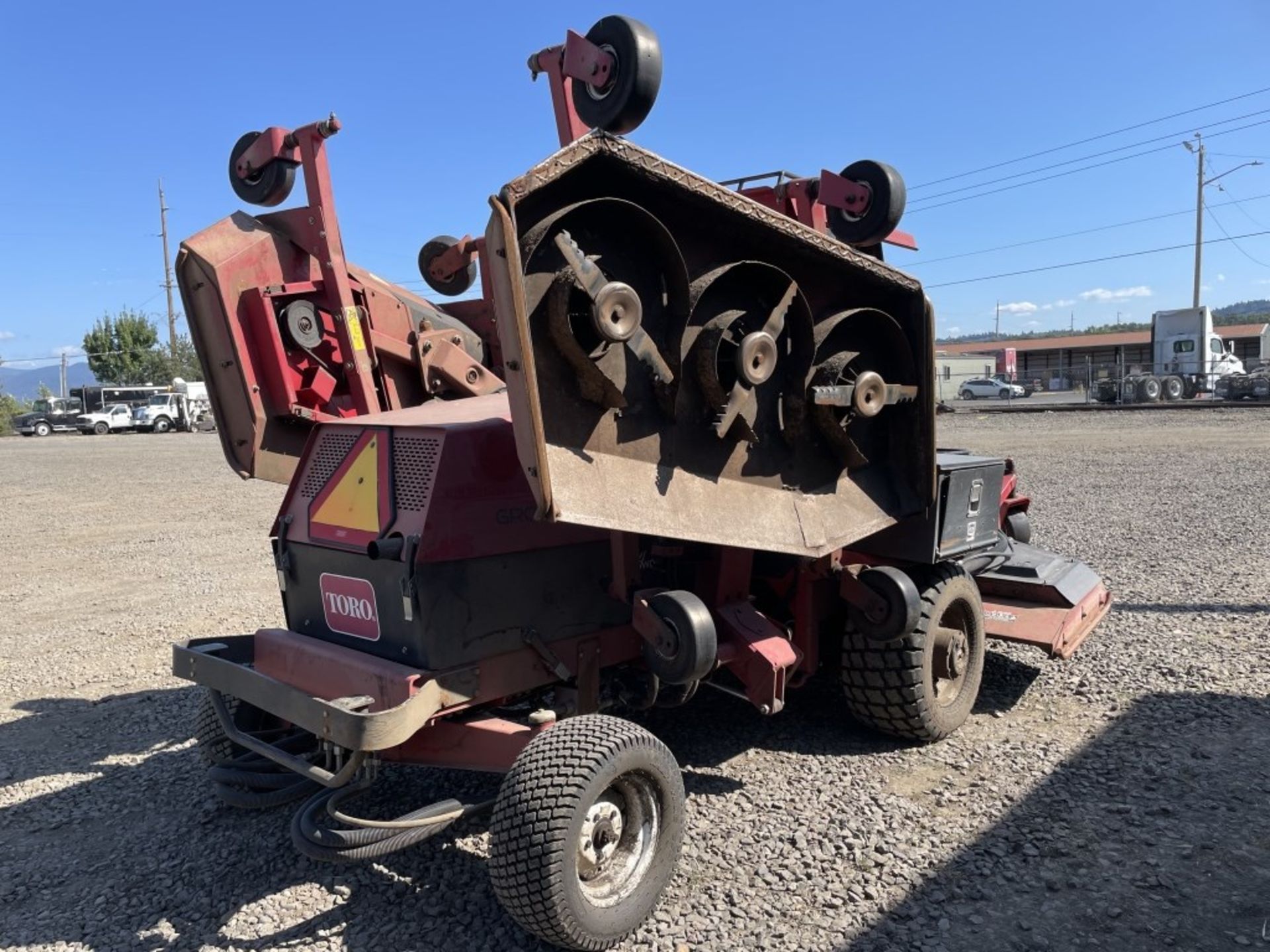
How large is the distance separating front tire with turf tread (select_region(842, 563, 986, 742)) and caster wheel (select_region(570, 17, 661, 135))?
265 cm

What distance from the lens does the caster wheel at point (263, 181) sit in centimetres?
491

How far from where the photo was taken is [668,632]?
11.7 ft

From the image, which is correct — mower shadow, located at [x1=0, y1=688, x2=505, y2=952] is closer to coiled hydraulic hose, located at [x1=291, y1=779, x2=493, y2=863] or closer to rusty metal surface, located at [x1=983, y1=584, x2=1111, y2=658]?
coiled hydraulic hose, located at [x1=291, y1=779, x2=493, y2=863]

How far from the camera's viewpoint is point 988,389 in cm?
4731

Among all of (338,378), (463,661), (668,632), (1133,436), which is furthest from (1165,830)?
(1133,436)

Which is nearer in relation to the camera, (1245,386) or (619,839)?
(619,839)

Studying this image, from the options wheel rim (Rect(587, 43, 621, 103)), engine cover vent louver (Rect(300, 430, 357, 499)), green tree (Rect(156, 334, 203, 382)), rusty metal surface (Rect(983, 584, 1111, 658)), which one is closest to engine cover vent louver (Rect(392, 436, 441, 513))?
engine cover vent louver (Rect(300, 430, 357, 499))

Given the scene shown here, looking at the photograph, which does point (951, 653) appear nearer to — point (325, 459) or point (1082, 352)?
point (325, 459)

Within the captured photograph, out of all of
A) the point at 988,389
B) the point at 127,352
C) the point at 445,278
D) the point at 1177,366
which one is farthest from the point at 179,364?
the point at 445,278

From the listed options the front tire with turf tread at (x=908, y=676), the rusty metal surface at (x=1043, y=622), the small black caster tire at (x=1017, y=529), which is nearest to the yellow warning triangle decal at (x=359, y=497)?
the front tire with turf tread at (x=908, y=676)

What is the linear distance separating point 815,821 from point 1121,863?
1.12 meters

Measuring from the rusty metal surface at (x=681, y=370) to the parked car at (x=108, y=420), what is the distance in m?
49.6

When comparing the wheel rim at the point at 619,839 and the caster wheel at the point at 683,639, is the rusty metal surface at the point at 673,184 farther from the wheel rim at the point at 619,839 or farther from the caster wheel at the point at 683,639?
the wheel rim at the point at 619,839

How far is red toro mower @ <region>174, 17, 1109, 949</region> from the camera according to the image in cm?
311
